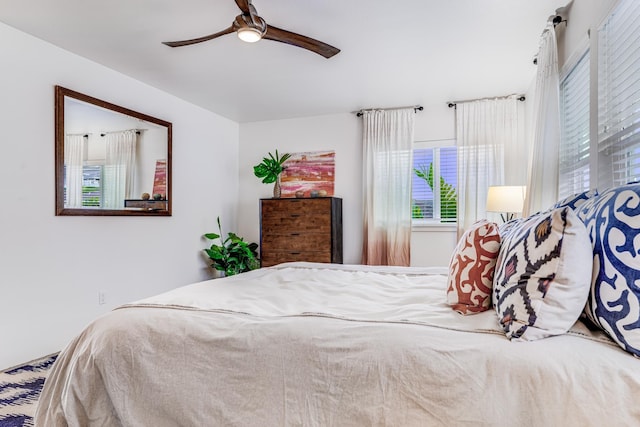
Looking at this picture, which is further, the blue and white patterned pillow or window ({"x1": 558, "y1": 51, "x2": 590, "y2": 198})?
window ({"x1": 558, "y1": 51, "x2": 590, "y2": 198})

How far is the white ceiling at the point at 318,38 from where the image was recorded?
2391 millimetres

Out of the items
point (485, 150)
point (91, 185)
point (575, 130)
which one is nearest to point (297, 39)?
point (575, 130)

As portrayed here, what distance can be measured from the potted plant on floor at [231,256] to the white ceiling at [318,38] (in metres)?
1.72

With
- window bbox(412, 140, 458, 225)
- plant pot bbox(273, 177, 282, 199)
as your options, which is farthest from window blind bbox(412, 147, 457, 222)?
plant pot bbox(273, 177, 282, 199)

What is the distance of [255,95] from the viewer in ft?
13.5

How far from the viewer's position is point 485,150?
4211 millimetres

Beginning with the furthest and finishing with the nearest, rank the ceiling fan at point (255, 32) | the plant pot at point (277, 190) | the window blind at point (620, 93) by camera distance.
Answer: the plant pot at point (277, 190) → the ceiling fan at point (255, 32) → the window blind at point (620, 93)

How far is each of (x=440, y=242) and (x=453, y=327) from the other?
11.3ft

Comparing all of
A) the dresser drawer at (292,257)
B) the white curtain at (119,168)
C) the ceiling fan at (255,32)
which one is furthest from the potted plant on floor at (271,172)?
the ceiling fan at (255,32)

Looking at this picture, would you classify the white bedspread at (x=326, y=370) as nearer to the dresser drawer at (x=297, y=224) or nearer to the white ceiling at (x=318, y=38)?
the white ceiling at (x=318, y=38)

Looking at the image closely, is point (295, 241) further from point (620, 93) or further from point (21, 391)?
point (620, 93)

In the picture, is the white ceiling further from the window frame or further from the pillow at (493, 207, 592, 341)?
the pillow at (493, 207, 592, 341)

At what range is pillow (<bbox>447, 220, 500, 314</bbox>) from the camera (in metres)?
1.35

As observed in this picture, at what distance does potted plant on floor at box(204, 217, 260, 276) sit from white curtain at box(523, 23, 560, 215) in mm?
3203
